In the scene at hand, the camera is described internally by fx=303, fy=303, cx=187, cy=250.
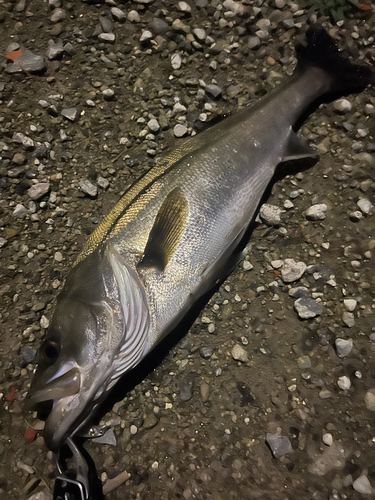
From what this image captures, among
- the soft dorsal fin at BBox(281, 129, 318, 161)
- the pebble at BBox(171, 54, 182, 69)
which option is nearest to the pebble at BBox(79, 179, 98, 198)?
the pebble at BBox(171, 54, 182, 69)

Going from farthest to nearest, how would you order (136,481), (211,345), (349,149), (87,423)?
(349,149)
(211,345)
(136,481)
(87,423)

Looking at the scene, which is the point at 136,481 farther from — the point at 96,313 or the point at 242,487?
the point at 96,313

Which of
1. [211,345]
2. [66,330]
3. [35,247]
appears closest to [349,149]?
[211,345]

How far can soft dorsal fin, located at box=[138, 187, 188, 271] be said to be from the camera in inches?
74.8

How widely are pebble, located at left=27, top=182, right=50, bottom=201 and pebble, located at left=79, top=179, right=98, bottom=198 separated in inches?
10.9

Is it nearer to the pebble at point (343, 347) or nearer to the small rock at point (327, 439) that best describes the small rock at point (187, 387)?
the small rock at point (327, 439)

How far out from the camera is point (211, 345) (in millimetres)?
2299

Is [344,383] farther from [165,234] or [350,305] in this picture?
[165,234]

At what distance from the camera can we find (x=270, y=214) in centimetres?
242

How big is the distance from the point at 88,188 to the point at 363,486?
284cm

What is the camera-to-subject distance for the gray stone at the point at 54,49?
2.57m

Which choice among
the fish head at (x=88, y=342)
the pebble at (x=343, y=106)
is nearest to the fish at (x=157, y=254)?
the fish head at (x=88, y=342)

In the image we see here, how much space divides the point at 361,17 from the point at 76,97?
98.6 inches

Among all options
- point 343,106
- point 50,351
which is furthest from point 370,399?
point 343,106
